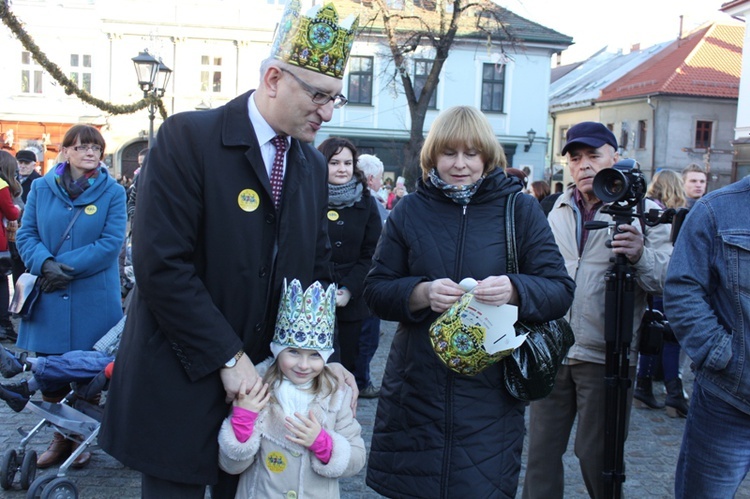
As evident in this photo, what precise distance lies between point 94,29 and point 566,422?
28.9 metres

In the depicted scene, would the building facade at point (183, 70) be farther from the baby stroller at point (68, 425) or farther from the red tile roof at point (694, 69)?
the baby stroller at point (68, 425)

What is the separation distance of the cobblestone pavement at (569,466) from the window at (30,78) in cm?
2606

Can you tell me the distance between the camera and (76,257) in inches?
182

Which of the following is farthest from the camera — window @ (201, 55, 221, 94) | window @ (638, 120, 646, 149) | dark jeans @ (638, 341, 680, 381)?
window @ (638, 120, 646, 149)

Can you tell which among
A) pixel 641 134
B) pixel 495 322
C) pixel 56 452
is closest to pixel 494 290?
pixel 495 322

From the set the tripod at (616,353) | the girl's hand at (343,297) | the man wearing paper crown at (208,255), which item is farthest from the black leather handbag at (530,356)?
the girl's hand at (343,297)

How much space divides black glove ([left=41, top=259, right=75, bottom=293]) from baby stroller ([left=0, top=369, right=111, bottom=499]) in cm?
66

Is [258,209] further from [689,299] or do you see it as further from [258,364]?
[689,299]

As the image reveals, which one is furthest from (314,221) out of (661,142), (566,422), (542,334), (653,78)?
(653,78)

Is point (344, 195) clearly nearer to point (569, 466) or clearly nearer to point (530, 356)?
point (569, 466)

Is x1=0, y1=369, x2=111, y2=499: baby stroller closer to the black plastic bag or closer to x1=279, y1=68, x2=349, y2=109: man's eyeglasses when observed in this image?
the black plastic bag

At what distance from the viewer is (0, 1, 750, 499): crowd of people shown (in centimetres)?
229

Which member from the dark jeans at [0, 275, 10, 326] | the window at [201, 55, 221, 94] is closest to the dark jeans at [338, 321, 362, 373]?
the dark jeans at [0, 275, 10, 326]

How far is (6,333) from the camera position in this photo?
815cm
